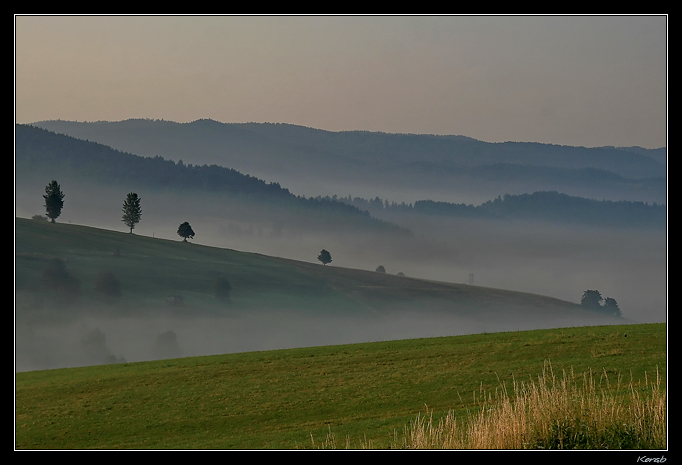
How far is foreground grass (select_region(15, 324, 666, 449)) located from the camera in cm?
2467

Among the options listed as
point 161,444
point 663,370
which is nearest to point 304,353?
point 161,444

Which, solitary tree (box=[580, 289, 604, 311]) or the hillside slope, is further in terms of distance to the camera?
solitary tree (box=[580, 289, 604, 311])

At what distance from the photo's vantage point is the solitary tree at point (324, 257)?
167125 mm

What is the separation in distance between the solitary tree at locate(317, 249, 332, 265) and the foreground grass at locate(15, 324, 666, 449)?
413ft

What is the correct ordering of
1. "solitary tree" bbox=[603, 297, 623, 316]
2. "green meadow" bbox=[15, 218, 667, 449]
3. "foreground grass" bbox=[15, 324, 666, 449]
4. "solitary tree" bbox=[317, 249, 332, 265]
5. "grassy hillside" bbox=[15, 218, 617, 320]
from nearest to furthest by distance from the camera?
"green meadow" bbox=[15, 218, 667, 449], "foreground grass" bbox=[15, 324, 666, 449], "grassy hillside" bbox=[15, 218, 617, 320], "solitary tree" bbox=[603, 297, 623, 316], "solitary tree" bbox=[317, 249, 332, 265]

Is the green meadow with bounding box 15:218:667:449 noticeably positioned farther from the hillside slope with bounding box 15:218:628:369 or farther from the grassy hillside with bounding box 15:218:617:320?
the hillside slope with bounding box 15:218:628:369

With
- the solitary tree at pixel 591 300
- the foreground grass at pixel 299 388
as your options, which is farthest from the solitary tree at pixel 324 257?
the foreground grass at pixel 299 388

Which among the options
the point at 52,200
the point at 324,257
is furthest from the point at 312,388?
the point at 324,257

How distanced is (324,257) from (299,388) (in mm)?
137993

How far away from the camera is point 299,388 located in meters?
30.4

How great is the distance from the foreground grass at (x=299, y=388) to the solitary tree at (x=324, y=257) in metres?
126

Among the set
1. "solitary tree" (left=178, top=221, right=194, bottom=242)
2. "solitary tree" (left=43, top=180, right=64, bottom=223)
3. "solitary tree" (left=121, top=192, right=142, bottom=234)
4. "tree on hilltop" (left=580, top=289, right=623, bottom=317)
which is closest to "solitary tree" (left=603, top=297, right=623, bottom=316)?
"tree on hilltop" (left=580, top=289, right=623, bottom=317)

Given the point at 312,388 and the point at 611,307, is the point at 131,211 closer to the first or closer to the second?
the point at 312,388

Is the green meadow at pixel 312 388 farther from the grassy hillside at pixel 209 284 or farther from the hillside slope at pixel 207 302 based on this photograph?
the hillside slope at pixel 207 302
